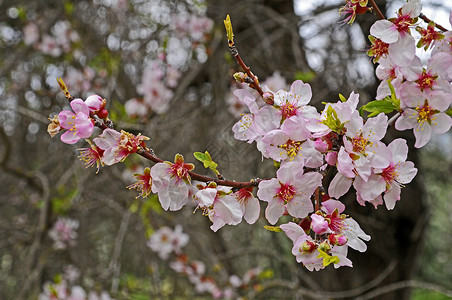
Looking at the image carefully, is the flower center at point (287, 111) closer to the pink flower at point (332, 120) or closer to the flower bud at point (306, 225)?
the pink flower at point (332, 120)

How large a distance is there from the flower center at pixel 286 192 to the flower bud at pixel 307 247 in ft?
0.28

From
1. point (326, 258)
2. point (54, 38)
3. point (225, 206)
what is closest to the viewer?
point (326, 258)

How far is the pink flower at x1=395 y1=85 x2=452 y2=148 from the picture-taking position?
874 millimetres

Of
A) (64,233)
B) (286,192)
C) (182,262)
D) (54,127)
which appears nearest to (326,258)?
(286,192)

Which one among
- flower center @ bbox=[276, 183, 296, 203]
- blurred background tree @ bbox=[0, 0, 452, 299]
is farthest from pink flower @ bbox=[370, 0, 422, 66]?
blurred background tree @ bbox=[0, 0, 452, 299]

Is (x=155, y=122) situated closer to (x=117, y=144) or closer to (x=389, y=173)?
(x=117, y=144)

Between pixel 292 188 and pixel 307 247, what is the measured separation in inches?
4.1

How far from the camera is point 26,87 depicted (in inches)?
121

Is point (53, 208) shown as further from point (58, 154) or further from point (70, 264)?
point (70, 264)

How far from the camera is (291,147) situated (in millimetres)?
763

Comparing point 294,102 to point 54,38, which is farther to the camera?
point 54,38

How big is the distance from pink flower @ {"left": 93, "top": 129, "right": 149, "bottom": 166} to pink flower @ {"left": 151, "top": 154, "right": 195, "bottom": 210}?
0.05 metres

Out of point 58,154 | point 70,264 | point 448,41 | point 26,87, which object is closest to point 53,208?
point 58,154

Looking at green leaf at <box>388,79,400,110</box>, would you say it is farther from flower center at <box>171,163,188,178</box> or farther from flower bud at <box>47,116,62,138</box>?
flower bud at <box>47,116,62,138</box>
